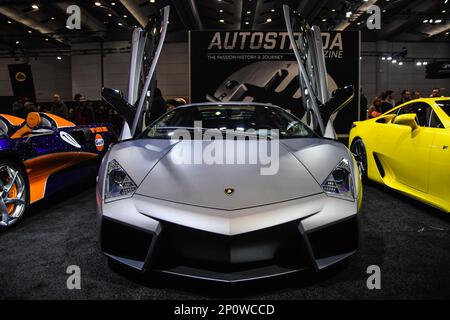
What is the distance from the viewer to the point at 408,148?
3.19 meters

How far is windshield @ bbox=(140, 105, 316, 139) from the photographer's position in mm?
2496

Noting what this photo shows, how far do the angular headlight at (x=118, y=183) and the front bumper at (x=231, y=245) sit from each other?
11 centimetres

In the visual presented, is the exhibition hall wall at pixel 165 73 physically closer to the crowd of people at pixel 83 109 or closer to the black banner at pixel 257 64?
the crowd of people at pixel 83 109

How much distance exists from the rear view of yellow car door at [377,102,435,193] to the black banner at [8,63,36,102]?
11014 mm

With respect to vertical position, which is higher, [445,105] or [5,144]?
[445,105]

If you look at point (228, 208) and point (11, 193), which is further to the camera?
point (11, 193)

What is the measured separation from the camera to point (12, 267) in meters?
2.13

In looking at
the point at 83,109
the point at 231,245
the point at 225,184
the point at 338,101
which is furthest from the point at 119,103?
the point at 83,109

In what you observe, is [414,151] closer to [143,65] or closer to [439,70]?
[143,65]

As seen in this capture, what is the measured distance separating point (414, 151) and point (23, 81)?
39.0ft

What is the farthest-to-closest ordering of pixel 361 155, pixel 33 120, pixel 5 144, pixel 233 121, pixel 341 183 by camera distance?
pixel 361 155 < pixel 33 120 < pixel 233 121 < pixel 5 144 < pixel 341 183

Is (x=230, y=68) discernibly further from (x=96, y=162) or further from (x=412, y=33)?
(x=412, y=33)

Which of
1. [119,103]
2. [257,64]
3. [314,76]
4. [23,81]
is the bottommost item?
[119,103]

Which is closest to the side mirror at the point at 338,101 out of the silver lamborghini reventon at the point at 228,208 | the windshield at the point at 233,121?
the windshield at the point at 233,121
